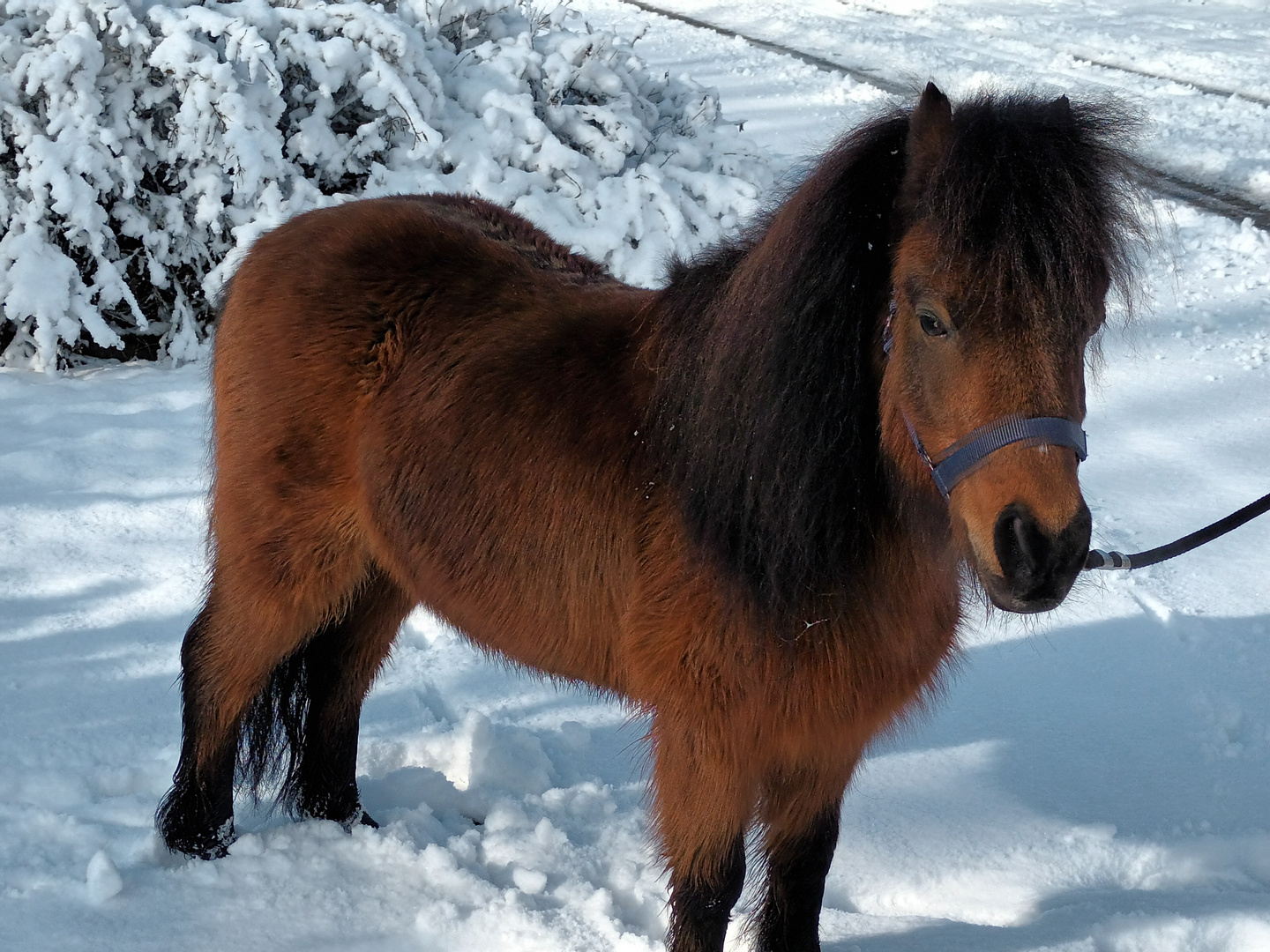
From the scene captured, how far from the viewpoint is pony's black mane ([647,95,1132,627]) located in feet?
5.81

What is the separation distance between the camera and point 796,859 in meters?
2.71

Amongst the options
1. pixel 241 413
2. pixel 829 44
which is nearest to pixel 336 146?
pixel 241 413

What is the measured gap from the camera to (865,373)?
2.00 metres

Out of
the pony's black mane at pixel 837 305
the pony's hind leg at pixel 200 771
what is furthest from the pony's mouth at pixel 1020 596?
the pony's hind leg at pixel 200 771

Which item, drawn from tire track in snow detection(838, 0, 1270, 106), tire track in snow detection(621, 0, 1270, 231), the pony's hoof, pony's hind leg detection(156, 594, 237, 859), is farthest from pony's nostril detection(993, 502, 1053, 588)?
tire track in snow detection(838, 0, 1270, 106)

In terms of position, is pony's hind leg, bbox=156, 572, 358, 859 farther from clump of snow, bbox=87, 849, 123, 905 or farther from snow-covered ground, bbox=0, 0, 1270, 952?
clump of snow, bbox=87, 849, 123, 905

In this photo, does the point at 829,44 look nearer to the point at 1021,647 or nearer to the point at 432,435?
the point at 1021,647

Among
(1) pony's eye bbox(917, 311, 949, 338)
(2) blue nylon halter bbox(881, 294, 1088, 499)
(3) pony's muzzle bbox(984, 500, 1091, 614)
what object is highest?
(1) pony's eye bbox(917, 311, 949, 338)

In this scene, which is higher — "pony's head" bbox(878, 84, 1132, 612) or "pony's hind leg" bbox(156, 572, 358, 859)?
"pony's head" bbox(878, 84, 1132, 612)

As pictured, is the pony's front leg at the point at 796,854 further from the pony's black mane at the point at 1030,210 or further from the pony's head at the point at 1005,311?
the pony's black mane at the point at 1030,210

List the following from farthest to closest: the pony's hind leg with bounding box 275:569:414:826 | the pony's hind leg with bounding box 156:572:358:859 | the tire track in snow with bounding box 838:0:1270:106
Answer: the tire track in snow with bounding box 838:0:1270:106
the pony's hind leg with bounding box 275:569:414:826
the pony's hind leg with bounding box 156:572:358:859

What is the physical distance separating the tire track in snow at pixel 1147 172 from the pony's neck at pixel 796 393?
494 mm

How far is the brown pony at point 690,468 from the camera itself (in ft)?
5.86

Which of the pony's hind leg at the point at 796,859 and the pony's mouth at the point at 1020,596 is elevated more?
the pony's mouth at the point at 1020,596
